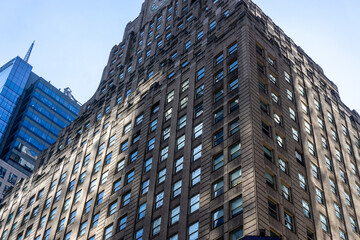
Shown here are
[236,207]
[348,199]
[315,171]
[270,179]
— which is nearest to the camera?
[236,207]

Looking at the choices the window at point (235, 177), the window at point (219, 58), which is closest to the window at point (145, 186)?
the window at point (235, 177)

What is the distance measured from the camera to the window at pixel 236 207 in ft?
134

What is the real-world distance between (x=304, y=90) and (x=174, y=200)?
22059 millimetres

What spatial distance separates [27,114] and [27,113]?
387mm

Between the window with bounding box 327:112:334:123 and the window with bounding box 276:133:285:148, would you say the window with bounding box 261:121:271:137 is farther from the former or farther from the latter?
the window with bounding box 327:112:334:123

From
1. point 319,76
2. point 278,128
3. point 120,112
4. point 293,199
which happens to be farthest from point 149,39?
point 293,199

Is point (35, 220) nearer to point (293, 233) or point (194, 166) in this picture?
point (194, 166)

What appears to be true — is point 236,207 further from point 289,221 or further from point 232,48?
point 232,48

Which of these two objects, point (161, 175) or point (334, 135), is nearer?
point (161, 175)

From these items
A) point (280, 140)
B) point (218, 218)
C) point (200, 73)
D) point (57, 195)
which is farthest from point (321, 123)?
point (57, 195)

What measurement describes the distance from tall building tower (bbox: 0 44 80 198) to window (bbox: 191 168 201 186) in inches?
3723

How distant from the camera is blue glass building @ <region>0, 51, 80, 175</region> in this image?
14825 centimetres

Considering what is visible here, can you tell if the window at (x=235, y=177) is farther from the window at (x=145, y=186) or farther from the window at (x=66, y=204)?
the window at (x=66, y=204)

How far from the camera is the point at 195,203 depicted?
45.8 metres
